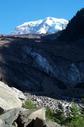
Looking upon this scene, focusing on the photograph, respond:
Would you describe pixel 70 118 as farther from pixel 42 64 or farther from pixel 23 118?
pixel 42 64

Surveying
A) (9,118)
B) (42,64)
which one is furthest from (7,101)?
(42,64)

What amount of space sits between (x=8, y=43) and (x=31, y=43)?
17.8 feet

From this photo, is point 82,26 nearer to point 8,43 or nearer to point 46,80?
point 8,43

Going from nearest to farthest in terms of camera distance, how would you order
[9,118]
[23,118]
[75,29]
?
[9,118] < [23,118] < [75,29]

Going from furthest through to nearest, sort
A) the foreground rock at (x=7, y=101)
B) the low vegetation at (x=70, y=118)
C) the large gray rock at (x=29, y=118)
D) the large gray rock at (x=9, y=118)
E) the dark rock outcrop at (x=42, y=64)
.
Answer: the dark rock outcrop at (x=42, y=64), the low vegetation at (x=70, y=118), the foreground rock at (x=7, y=101), the large gray rock at (x=29, y=118), the large gray rock at (x=9, y=118)

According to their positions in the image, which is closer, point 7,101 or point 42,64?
point 7,101

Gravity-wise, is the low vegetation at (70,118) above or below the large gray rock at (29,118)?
below

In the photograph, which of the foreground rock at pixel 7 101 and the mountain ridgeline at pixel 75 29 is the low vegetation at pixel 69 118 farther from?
the mountain ridgeline at pixel 75 29

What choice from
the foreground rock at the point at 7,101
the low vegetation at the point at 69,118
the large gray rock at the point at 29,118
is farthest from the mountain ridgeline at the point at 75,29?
the large gray rock at the point at 29,118

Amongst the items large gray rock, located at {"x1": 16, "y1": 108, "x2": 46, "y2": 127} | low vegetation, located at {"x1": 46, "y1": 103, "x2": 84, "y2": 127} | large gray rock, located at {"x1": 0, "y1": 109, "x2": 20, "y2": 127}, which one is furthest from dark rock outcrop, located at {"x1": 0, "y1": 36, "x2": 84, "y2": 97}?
large gray rock, located at {"x1": 0, "y1": 109, "x2": 20, "y2": 127}

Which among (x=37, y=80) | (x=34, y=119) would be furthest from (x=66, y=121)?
(x=37, y=80)

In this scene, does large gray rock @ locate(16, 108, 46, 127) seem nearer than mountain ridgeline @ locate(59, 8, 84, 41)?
Yes

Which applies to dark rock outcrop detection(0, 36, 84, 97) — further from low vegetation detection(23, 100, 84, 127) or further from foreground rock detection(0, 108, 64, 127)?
foreground rock detection(0, 108, 64, 127)

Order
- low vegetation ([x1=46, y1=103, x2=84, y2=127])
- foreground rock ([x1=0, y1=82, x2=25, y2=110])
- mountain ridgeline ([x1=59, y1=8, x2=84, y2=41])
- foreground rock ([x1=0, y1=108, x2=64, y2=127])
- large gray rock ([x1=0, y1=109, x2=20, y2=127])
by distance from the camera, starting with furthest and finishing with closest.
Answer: mountain ridgeline ([x1=59, y1=8, x2=84, y2=41]) < low vegetation ([x1=46, y1=103, x2=84, y2=127]) < foreground rock ([x1=0, y1=82, x2=25, y2=110]) < foreground rock ([x1=0, y1=108, x2=64, y2=127]) < large gray rock ([x1=0, y1=109, x2=20, y2=127])
